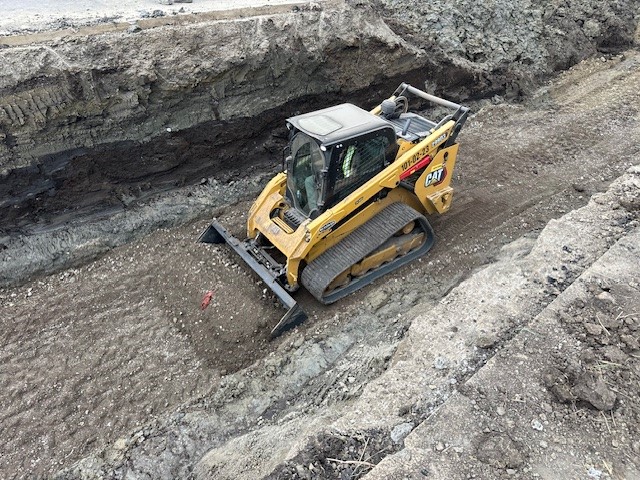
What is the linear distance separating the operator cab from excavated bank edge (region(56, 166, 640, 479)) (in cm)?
160

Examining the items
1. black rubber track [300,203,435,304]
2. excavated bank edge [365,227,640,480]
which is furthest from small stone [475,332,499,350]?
black rubber track [300,203,435,304]

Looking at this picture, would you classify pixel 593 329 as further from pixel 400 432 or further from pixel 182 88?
pixel 182 88

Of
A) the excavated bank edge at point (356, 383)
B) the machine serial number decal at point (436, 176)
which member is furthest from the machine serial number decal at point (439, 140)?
the excavated bank edge at point (356, 383)

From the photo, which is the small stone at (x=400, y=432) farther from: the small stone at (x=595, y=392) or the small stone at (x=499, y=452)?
the small stone at (x=595, y=392)

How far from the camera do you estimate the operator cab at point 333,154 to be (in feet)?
18.3

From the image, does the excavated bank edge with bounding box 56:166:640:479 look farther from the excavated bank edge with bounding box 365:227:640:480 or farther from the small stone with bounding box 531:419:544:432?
the small stone with bounding box 531:419:544:432

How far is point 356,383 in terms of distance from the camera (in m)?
4.79

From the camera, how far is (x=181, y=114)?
24.5ft

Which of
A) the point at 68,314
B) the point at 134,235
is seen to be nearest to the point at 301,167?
the point at 134,235

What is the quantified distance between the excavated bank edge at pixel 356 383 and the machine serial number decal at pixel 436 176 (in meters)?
1.40

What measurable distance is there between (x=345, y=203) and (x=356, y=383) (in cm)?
208

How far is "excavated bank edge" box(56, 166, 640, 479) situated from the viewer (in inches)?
158

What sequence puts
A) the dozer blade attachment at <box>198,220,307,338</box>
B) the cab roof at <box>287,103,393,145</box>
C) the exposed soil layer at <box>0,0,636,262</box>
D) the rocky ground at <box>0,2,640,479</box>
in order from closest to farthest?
the rocky ground at <box>0,2,640,479</box> < the cab roof at <box>287,103,393,145</box> < the dozer blade attachment at <box>198,220,307,338</box> < the exposed soil layer at <box>0,0,636,262</box>

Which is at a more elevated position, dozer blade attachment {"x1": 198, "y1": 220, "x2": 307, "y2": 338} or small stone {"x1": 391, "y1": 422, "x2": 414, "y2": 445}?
small stone {"x1": 391, "y1": 422, "x2": 414, "y2": 445}
